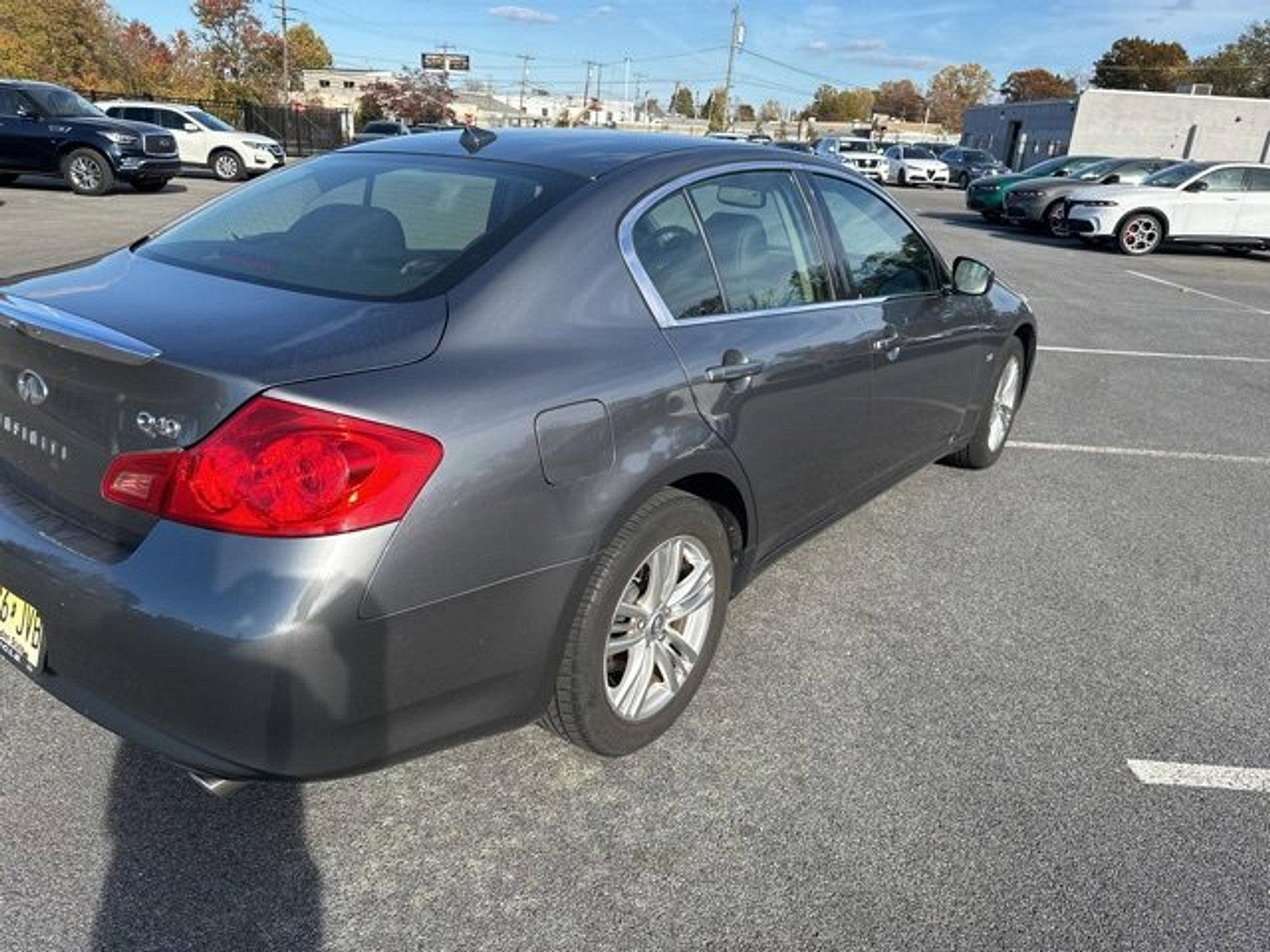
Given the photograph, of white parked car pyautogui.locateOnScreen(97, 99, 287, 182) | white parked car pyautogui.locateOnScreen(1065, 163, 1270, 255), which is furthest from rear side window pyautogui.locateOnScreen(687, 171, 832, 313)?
white parked car pyautogui.locateOnScreen(97, 99, 287, 182)

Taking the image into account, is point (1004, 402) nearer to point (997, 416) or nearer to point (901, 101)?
point (997, 416)

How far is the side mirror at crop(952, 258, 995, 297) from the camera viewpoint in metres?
4.28

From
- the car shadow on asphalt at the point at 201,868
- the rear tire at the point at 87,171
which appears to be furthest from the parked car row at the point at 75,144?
the car shadow on asphalt at the point at 201,868

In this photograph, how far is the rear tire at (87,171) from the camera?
55.4ft

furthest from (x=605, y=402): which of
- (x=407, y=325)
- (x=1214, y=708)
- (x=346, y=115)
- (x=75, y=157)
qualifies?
(x=346, y=115)

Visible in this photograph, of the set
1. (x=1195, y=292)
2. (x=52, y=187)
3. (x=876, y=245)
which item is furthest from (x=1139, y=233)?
(x=52, y=187)

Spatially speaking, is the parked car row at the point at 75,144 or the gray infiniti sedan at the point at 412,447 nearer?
the gray infiniti sedan at the point at 412,447

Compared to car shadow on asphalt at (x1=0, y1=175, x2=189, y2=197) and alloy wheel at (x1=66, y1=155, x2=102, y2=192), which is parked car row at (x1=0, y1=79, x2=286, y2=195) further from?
car shadow on asphalt at (x1=0, y1=175, x2=189, y2=197)

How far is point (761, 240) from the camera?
10.5 ft

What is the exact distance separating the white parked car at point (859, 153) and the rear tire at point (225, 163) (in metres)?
19.8

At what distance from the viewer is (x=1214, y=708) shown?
10.3 ft

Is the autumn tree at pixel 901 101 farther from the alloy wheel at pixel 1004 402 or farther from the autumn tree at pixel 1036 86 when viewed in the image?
the alloy wheel at pixel 1004 402

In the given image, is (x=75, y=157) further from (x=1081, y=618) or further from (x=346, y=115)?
(x=346, y=115)

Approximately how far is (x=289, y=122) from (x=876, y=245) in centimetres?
4030
